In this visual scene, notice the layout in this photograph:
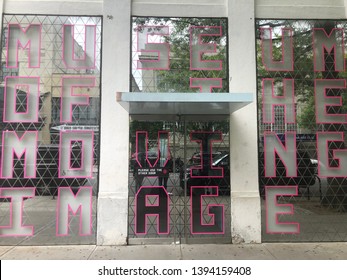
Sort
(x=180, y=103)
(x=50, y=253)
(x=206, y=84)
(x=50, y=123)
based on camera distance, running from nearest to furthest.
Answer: (x=180, y=103) < (x=50, y=253) < (x=50, y=123) < (x=206, y=84)

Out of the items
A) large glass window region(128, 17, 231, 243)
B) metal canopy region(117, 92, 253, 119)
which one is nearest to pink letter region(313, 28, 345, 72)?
large glass window region(128, 17, 231, 243)

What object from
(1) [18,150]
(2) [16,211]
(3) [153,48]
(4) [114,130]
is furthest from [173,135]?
(2) [16,211]

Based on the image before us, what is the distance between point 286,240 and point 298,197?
2.95ft

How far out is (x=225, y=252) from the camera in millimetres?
5688

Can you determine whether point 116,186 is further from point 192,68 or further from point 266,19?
point 266,19

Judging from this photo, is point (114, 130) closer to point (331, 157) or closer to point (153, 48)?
point (153, 48)

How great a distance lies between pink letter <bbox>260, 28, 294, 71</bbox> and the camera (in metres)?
6.68

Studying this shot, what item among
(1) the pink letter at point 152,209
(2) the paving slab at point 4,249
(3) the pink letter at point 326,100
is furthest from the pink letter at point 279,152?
(2) the paving slab at point 4,249

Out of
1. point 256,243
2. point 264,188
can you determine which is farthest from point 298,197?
point 256,243

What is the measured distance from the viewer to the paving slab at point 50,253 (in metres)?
5.44

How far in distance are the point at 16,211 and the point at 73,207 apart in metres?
1.13

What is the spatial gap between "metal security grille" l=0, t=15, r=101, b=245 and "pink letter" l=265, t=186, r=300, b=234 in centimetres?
353

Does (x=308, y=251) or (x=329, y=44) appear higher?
(x=329, y=44)

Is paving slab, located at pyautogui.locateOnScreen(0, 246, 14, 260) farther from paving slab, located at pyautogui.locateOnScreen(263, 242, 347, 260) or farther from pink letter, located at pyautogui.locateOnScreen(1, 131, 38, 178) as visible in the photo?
paving slab, located at pyautogui.locateOnScreen(263, 242, 347, 260)
